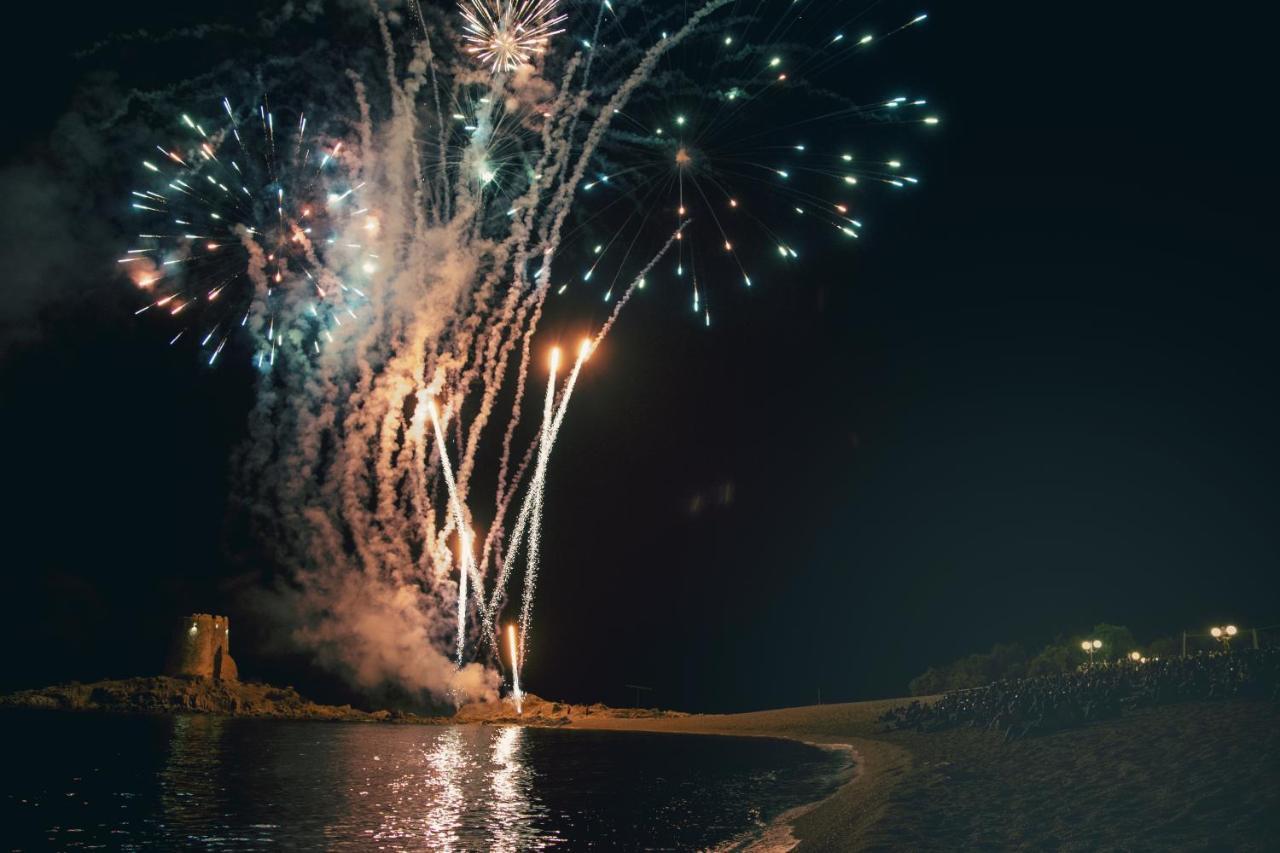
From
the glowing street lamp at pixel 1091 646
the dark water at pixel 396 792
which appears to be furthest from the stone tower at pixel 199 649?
the glowing street lamp at pixel 1091 646

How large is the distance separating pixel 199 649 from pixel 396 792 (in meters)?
74.5

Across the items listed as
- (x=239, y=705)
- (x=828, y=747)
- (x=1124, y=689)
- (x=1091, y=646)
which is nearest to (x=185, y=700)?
(x=239, y=705)

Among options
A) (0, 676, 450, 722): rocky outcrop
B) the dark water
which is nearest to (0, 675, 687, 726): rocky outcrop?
(0, 676, 450, 722): rocky outcrop

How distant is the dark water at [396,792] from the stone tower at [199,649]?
38.1m

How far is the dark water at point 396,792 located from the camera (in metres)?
22.4

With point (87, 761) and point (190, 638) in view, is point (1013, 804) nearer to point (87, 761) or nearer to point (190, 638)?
point (87, 761)

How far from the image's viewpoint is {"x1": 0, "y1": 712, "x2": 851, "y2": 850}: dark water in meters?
22.4

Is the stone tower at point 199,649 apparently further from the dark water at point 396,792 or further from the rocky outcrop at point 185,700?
the dark water at point 396,792

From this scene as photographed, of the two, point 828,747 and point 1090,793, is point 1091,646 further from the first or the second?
point 1090,793

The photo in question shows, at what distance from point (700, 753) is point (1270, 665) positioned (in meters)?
28.9

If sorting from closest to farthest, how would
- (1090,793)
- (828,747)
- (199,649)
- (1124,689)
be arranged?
(1090,793) < (1124,689) < (828,747) < (199,649)

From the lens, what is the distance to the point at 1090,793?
61.6ft

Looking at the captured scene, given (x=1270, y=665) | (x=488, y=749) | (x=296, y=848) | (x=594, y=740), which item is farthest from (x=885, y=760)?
(x=594, y=740)

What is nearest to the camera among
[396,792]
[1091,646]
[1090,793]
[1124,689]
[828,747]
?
[1090,793]
